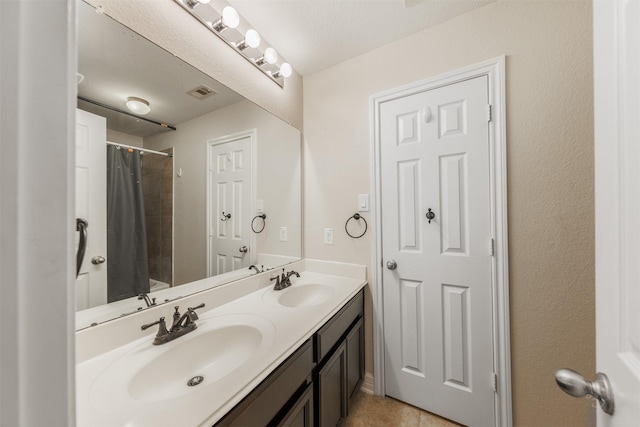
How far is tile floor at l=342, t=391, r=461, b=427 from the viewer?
1344 millimetres

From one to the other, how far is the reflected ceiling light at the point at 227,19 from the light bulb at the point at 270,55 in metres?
0.26

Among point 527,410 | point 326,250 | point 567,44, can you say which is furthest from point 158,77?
point 527,410

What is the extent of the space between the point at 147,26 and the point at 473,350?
2192 mm

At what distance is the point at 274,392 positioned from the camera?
0.77 metres

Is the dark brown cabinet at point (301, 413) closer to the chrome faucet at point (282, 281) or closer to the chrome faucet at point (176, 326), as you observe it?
the chrome faucet at point (176, 326)

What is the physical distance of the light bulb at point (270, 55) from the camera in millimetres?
1430

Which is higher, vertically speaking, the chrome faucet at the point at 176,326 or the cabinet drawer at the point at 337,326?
the chrome faucet at the point at 176,326

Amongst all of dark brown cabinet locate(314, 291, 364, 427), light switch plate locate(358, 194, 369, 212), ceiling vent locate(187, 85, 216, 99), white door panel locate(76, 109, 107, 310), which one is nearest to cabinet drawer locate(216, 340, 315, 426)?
dark brown cabinet locate(314, 291, 364, 427)

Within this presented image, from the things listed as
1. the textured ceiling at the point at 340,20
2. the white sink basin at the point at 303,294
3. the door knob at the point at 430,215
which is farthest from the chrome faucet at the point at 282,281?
the textured ceiling at the point at 340,20

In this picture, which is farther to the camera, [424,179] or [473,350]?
[424,179]

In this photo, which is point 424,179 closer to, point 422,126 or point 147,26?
point 422,126

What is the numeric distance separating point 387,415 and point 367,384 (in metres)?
0.21

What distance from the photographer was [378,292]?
1.56m

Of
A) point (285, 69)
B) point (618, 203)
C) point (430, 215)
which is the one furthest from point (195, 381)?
point (285, 69)
